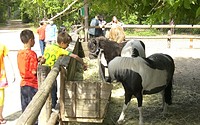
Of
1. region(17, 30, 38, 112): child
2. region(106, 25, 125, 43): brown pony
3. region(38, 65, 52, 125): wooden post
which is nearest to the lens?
region(38, 65, 52, 125): wooden post

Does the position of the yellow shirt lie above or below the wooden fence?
above

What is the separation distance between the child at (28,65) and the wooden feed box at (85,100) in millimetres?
543

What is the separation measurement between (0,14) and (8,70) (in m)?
41.9

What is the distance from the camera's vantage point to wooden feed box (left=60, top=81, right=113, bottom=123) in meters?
4.84

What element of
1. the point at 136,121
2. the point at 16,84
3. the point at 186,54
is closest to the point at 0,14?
the point at 186,54

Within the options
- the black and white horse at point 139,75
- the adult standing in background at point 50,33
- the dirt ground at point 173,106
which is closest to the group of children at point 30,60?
the black and white horse at point 139,75

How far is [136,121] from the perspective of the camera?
6281mm

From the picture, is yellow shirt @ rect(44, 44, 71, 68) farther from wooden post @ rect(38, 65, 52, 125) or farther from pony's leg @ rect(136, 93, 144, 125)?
pony's leg @ rect(136, 93, 144, 125)

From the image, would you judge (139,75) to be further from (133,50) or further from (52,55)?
(133,50)

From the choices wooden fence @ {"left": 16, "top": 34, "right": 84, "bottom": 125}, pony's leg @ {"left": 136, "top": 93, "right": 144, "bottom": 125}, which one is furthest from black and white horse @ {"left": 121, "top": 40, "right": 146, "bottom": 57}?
wooden fence @ {"left": 16, "top": 34, "right": 84, "bottom": 125}

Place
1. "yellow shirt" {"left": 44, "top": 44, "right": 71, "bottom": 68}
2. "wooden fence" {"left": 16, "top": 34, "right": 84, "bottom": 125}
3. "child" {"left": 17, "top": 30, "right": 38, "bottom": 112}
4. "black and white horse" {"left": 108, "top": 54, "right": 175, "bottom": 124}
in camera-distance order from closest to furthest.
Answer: "wooden fence" {"left": 16, "top": 34, "right": 84, "bottom": 125} < "child" {"left": 17, "top": 30, "right": 38, "bottom": 112} < "yellow shirt" {"left": 44, "top": 44, "right": 71, "bottom": 68} < "black and white horse" {"left": 108, "top": 54, "right": 175, "bottom": 124}

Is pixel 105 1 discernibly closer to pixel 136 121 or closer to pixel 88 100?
pixel 88 100

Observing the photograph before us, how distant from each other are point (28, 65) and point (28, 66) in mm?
16

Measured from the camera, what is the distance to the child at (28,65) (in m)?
5.02
